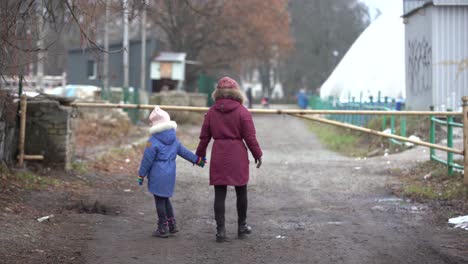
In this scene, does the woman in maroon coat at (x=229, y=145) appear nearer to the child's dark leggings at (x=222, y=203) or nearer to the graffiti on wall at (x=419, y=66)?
the child's dark leggings at (x=222, y=203)

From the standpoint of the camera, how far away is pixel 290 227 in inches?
305

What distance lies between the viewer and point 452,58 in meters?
20.4

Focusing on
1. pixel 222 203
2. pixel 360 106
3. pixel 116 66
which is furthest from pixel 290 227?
pixel 116 66

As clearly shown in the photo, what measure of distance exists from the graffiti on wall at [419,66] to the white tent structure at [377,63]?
10.3 ft

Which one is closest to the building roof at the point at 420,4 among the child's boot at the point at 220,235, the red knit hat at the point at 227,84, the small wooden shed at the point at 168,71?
the red knit hat at the point at 227,84

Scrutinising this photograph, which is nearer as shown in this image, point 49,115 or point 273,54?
point 49,115

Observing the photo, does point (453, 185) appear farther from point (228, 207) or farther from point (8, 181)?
point (8, 181)

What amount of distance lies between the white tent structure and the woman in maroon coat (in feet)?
64.4

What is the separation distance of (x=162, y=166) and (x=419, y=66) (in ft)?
53.2

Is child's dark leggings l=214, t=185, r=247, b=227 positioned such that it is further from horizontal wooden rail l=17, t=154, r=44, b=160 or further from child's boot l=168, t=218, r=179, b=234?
horizontal wooden rail l=17, t=154, r=44, b=160

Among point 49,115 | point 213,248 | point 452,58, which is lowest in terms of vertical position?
point 213,248

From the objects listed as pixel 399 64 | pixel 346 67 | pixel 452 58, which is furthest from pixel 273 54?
pixel 452 58

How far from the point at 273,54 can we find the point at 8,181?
1649 inches

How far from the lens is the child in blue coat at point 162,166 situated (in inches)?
282
